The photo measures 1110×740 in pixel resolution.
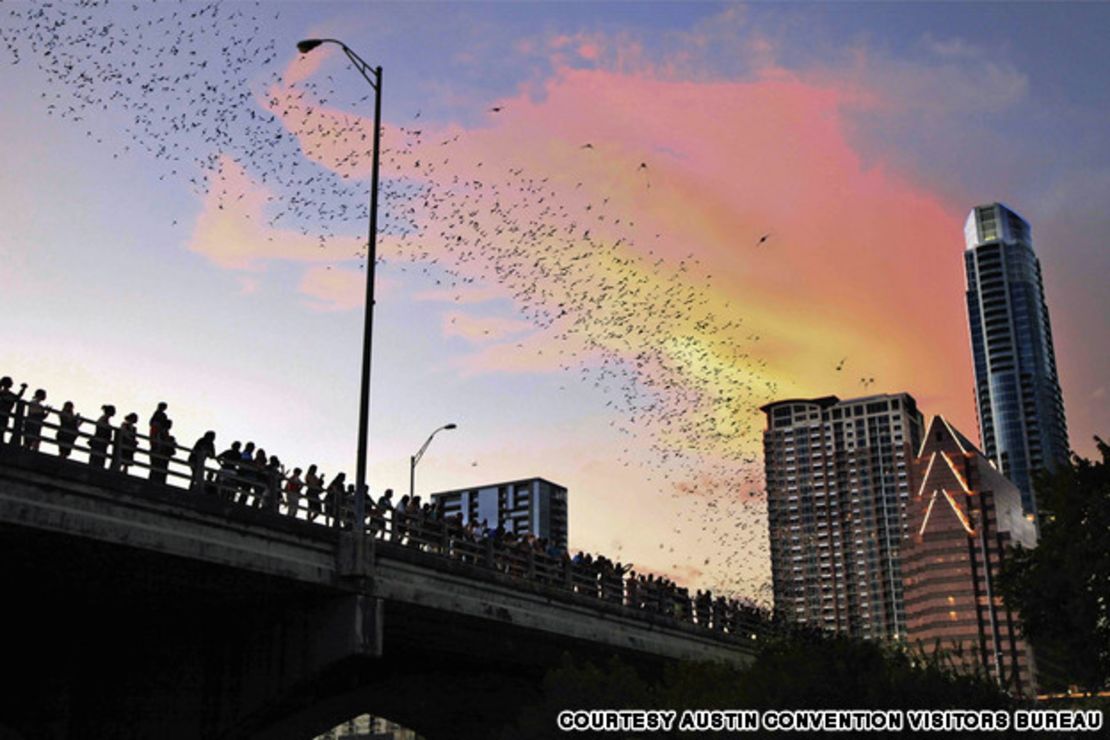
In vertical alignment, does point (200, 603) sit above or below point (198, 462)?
below

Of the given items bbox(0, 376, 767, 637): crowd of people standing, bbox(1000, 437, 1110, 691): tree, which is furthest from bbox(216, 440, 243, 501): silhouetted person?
bbox(1000, 437, 1110, 691): tree

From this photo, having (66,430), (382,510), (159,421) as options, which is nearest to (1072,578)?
(382,510)

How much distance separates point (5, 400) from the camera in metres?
20.2

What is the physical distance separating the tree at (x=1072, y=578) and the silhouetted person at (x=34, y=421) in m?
32.1

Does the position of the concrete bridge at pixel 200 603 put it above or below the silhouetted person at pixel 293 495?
below

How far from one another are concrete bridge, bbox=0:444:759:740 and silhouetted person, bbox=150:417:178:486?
1.38ft

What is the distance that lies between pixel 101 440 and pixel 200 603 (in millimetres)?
6842

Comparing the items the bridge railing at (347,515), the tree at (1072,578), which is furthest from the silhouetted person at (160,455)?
the tree at (1072,578)

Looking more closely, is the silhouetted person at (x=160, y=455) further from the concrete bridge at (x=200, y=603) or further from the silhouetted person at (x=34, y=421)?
the silhouetted person at (x=34, y=421)

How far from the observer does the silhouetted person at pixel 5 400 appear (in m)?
20.2

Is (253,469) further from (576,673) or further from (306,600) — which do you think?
(576,673)

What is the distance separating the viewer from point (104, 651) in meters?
28.0

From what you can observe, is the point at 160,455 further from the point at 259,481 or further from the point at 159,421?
the point at 259,481

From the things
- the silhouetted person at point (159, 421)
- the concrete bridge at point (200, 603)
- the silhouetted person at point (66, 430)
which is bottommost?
the concrete bridge at point (200, 603)
